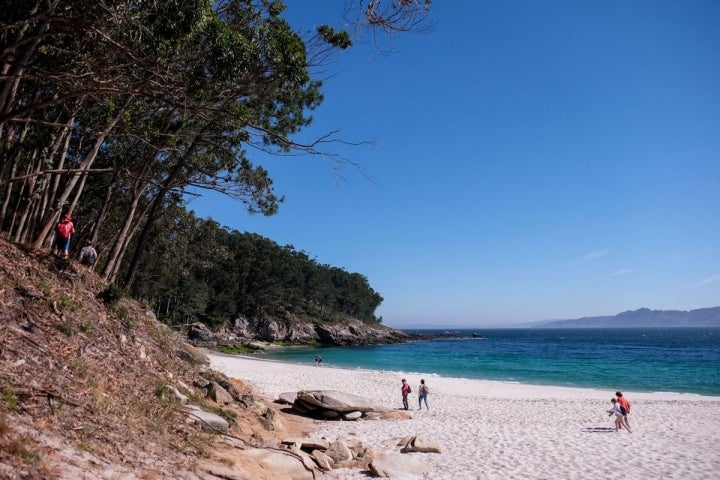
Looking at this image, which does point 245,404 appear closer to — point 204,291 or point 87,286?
point 87,286

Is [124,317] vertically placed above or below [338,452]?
above

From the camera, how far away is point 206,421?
8.66 m

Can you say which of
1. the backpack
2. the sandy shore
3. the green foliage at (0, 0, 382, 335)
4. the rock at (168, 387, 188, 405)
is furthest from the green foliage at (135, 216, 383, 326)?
the rock at (168, 387, 188, 405)

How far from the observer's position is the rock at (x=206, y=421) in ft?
27.7

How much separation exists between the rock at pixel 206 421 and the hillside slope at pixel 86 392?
0.25 metres

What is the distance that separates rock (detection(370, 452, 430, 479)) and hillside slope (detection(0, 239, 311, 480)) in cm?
287

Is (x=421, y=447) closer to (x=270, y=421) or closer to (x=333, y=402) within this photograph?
(x=270, y=421)

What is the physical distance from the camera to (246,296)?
82.0 m

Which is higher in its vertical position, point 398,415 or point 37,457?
point 37,457

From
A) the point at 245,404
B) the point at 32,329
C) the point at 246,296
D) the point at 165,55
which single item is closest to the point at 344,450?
the point at 245,404

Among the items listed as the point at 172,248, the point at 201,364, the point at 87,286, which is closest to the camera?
the point at 87,286

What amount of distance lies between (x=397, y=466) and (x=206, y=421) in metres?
4.36

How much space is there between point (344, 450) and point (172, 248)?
25537 millimetres

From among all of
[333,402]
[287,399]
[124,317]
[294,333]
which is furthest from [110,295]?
[294,333]
